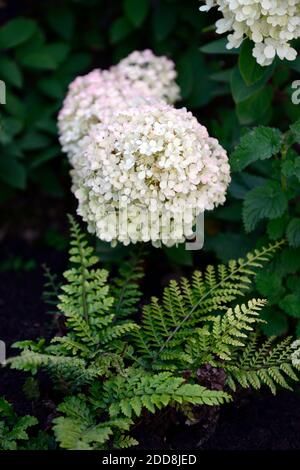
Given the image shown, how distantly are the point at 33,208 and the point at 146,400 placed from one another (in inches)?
91.4

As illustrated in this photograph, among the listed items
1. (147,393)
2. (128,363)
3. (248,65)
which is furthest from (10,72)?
(147,393)

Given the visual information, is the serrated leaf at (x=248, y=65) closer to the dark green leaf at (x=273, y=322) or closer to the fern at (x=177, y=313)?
the fern at (x=177, y=313)

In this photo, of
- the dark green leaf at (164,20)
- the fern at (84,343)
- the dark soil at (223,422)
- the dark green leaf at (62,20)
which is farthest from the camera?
the dark green leaf at (62,20)

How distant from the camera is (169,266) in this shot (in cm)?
367

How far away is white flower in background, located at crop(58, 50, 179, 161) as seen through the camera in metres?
3.26

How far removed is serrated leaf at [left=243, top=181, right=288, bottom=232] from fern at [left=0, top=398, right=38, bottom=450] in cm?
104

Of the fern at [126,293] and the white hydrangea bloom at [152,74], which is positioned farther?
the white hydrangea bloom at [152,74]

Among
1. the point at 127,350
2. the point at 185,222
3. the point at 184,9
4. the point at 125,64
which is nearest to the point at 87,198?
the point at 185,222

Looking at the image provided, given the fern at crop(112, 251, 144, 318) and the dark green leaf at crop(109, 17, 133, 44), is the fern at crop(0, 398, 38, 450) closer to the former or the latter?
the fern at crop(112, 251, 144, 318)

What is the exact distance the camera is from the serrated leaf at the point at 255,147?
2.79 m

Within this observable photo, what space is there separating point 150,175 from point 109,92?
0.69 meters

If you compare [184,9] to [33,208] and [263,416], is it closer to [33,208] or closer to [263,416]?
[33,208]

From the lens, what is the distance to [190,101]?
390 cm

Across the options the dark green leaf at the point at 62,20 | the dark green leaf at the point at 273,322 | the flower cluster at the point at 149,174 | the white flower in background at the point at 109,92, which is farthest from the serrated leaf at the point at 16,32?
the dark green leaf at the point at 273,322
